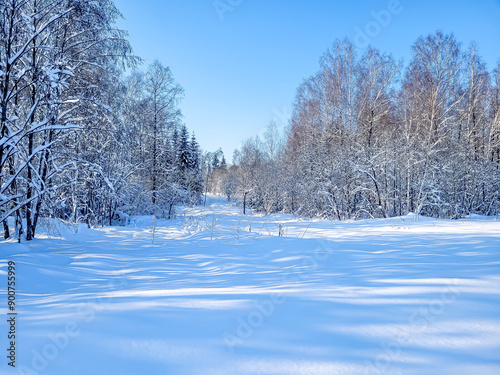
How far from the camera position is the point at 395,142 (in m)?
10.4

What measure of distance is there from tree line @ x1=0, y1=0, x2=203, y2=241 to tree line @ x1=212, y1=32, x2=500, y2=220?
25.4ft

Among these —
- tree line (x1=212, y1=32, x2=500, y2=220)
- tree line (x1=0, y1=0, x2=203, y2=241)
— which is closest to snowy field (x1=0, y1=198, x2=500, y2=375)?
tree line (x1=0, y1=0, x2=203, y2=241)

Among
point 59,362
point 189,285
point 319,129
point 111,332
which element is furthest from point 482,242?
point 319,129

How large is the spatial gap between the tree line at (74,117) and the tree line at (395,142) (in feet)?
25.4

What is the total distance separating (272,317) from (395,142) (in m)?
11.3

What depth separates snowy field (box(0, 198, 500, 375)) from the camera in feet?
3.84

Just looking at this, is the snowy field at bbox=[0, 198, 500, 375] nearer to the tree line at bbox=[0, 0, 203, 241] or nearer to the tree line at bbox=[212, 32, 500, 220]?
the tree line at bbox=[0, 0, 203, 241]

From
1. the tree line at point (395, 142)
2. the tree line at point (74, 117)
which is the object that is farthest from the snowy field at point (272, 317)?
the tree line at point (395, 142)

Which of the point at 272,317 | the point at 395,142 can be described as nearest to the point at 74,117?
the point at 272,317

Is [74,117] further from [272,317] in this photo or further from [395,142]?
[395,142]

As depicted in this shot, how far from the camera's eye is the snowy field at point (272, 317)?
117 centimetres

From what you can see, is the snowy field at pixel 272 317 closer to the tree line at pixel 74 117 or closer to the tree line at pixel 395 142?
the tree line at pixel 74 117

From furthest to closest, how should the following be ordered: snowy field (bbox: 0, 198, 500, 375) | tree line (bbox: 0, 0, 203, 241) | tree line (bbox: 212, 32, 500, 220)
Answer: tree line (bbox: 212, 32, 500, 220) < tree line (bbox: 0, 0, 203, 241) < snowy field (bbox: 0, 198, 500, 375)

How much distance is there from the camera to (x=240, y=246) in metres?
4.40
